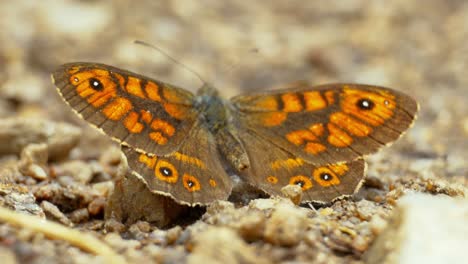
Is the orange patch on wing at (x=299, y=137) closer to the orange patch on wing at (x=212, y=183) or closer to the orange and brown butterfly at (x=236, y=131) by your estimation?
the orange and brown butterfly at (x=236, y=131)

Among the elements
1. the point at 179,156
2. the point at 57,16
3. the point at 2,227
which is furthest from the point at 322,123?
the point at 57,16

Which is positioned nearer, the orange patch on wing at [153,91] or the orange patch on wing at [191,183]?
the orange patch on wing at [191,183]

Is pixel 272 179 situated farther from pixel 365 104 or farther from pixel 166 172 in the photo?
pixel 365 104

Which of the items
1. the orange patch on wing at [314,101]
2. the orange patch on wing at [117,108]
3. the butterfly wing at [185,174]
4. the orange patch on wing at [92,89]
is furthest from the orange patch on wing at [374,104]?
the orange patch on wing at [92,89]

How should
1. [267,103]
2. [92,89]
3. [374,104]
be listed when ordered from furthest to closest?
[267,103], [374,104], [92,89]

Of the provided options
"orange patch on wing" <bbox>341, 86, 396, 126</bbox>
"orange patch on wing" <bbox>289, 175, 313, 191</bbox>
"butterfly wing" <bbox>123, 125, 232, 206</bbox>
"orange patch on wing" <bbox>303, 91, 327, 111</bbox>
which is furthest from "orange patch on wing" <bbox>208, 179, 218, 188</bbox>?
"orange patch on wing" <bbox>341, 86, 396, 126</bbox>

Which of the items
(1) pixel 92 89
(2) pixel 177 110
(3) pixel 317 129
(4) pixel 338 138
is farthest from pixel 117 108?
(4) pixel 338 138
